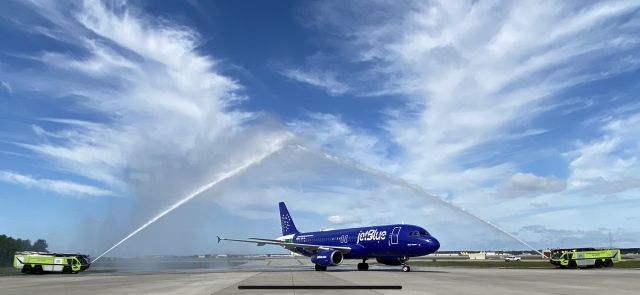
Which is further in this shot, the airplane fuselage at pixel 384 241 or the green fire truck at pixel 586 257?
the green fire truck at pixel 586 257

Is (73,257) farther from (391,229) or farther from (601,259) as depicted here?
(601,259)

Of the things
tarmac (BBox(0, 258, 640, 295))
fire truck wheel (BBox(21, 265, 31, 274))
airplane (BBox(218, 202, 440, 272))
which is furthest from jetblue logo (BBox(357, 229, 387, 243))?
fire truck wheel (BBox(21, 265, 31, 274))

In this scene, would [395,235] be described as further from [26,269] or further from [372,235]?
[26,269]

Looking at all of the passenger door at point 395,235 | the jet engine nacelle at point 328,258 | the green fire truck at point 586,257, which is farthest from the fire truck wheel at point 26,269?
the green fire truck at point 586,257

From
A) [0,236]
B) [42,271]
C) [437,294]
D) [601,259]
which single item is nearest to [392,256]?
[601,259]

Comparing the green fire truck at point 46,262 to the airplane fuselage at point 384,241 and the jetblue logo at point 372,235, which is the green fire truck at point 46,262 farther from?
the jetblue logo at point 372,235

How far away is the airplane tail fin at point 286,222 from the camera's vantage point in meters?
71.9

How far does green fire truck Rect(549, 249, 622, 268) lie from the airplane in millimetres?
19485

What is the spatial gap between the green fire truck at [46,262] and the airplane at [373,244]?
743 inches

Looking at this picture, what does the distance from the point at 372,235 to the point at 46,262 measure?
34703 mm

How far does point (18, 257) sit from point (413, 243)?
41241 millimetres

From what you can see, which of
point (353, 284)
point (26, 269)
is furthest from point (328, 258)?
point (26, 269)

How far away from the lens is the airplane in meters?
43.8

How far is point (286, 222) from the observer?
73250 millimetres
